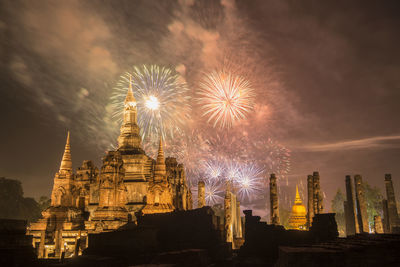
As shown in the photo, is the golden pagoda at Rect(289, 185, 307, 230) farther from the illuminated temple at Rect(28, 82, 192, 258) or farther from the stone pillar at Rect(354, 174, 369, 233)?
the illuminated temple at Rect(28, 82, 192, 258)

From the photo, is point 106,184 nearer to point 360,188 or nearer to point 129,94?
point 129,94

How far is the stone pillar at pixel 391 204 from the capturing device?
44375 millimetres

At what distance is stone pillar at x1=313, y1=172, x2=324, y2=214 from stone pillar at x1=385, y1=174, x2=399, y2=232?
13.9 meters

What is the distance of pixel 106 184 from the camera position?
1037 inches

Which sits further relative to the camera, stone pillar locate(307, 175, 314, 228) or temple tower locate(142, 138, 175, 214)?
stone pillar locate(307, 175, 314, 228)

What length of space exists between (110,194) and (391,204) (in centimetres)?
3898

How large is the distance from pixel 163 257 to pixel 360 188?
39.7 meters

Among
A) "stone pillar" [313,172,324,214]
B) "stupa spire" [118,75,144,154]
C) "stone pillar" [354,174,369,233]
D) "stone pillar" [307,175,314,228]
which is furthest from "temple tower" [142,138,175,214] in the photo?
"stone pillar" [354,174,369,233]

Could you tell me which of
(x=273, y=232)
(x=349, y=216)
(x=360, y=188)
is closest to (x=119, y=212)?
(x=273, y=232)

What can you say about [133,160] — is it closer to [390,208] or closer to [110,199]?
[110,199]

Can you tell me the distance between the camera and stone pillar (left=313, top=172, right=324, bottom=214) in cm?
3722

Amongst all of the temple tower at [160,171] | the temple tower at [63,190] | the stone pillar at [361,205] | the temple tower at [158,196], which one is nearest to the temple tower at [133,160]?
the temple tower at [160,171]

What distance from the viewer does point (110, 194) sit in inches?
1027

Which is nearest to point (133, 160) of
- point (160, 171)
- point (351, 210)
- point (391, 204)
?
point (160, 171)
